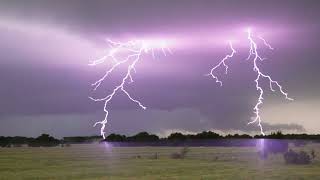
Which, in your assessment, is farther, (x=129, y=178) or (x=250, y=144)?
(x=250, y=144)

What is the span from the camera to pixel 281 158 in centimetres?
8275

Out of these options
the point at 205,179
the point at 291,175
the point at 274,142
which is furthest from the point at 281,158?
the point at 205,179

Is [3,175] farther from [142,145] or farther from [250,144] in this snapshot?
[142,145]

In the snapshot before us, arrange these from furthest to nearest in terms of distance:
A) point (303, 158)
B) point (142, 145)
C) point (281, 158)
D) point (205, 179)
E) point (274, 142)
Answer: point (142, 145), point (274, 142), point (281, 158), point (303, 158), point (205, 179)

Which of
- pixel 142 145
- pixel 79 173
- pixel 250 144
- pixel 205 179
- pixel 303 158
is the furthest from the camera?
pixel 142 145

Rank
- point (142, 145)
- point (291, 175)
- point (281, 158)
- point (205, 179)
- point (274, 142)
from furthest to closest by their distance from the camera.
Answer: point (142, 145) → point (274, 142) → point (281, 158) → point (291, 175) → point (205, 179)

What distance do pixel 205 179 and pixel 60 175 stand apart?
13.1 m

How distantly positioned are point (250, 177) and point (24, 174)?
64.5 feet

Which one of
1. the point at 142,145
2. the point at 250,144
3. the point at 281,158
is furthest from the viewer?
the point at 142,145

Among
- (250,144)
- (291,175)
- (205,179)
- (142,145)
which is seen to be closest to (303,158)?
(291,175)

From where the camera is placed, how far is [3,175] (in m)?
53.7

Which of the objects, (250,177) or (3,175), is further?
(3,175)

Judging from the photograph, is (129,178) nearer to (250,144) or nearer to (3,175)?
(3,175)

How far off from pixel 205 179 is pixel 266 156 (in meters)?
43.5
